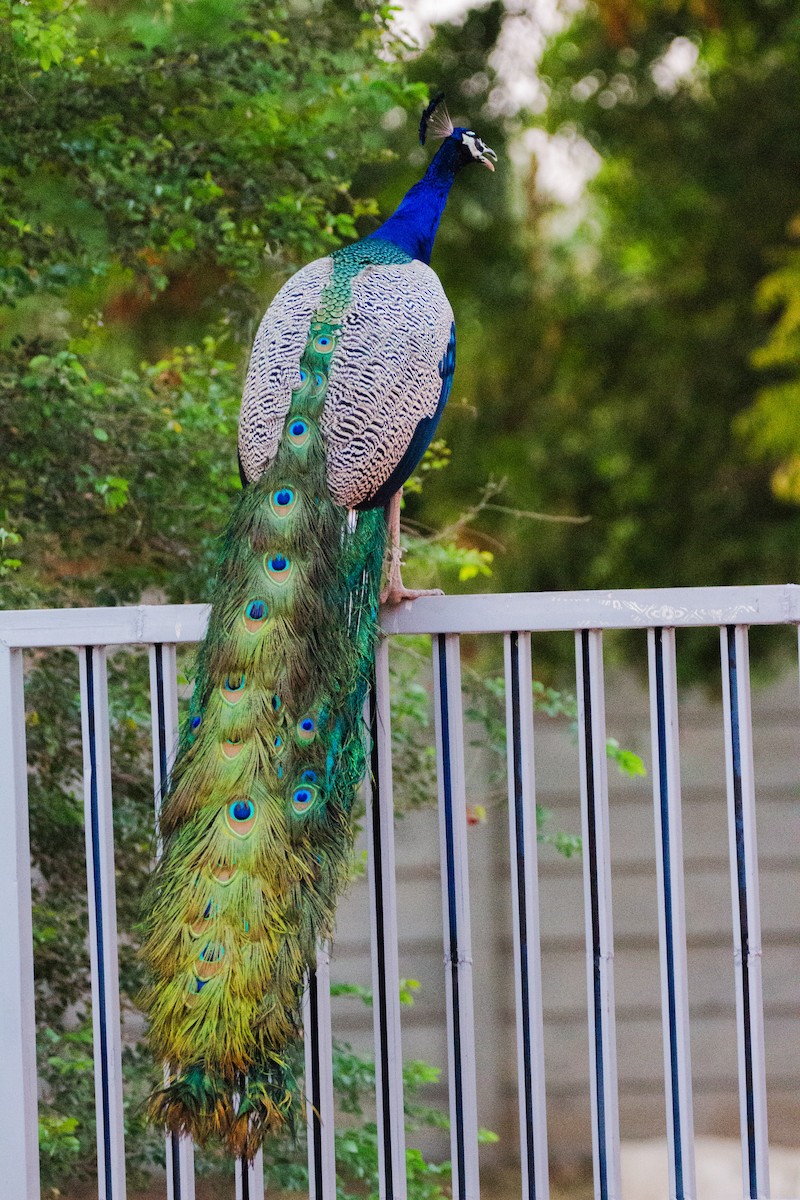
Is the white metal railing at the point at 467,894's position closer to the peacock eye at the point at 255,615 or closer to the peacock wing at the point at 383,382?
the peacock eye at the point at 255,615

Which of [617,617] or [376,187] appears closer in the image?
[617,617]

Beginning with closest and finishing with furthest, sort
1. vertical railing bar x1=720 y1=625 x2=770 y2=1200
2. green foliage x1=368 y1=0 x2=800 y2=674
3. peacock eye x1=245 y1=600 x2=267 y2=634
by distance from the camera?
vertical railing bar x1=720 y1=625 x2=770 y2=1200 → peacock eye x1=245 y1=600 x2=267 y2=634 → green foliage x1=368 y1=0 x2=800 y2=674

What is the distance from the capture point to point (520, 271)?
6.18m

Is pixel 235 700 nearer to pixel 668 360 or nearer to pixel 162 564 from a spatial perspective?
pixel 162 564

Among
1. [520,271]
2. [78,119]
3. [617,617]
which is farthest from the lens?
[520,271]

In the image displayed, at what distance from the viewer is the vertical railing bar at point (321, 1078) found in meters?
1.70

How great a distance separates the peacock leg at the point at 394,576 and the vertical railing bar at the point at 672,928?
14.3 inches

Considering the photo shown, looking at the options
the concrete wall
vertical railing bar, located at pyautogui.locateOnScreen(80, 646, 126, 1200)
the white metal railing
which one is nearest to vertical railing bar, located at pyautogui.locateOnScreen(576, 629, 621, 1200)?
the white metal railing

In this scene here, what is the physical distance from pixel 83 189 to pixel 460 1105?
7.54ft

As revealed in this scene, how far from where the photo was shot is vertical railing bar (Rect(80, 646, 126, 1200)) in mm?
1730

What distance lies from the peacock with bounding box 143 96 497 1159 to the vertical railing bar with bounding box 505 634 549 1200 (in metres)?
0.22

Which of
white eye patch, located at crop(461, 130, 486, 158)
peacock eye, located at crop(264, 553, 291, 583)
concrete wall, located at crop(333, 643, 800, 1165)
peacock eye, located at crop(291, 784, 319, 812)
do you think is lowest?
concrete wall, located at crop(333, 643, 800, 1165)

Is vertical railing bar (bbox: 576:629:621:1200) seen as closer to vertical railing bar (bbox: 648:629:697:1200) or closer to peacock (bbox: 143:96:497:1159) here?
vertical railing bar (bbox: 648:629:697:1200)

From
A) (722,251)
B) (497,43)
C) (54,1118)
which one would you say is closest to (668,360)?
(722,251)
